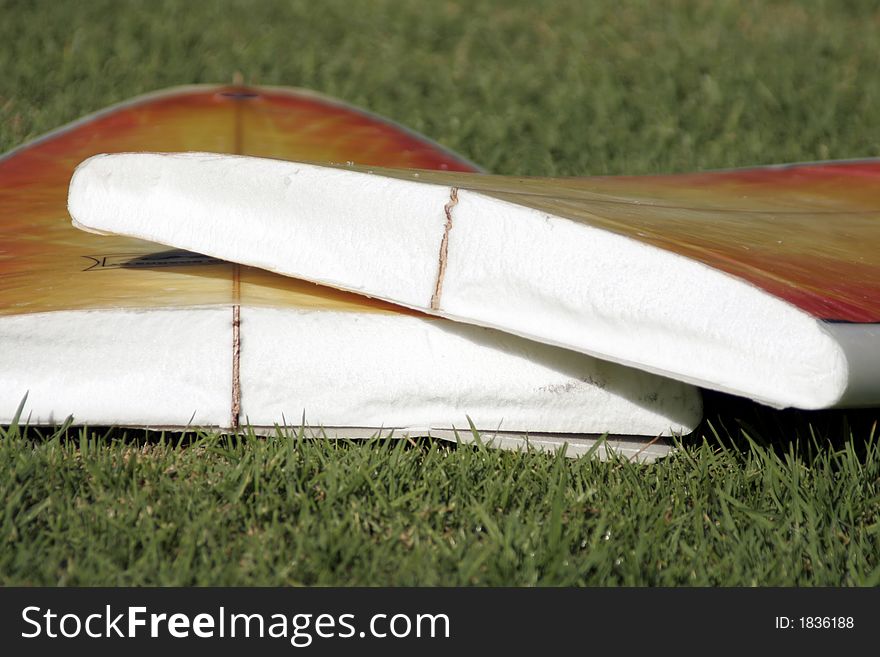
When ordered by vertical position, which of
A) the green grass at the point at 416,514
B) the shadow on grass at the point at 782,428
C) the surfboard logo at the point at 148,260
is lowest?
the green grass at the point at 416,514

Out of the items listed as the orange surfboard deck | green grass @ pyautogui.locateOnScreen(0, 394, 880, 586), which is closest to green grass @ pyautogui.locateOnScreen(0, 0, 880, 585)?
green grass @ pyautogui.locateOnScreen(0, 394, 880, 586)

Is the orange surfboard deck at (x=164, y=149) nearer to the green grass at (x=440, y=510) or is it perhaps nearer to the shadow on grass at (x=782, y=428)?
the green grass at (x=440, y=510)

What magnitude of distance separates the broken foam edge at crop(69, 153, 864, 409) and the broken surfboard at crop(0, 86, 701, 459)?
0.11m

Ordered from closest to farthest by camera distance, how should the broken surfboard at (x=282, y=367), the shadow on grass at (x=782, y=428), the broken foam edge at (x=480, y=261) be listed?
the broken foam edge at (x=480, y=261) < the broken surfboard at (x=282, y=367) < the shadow on grass at (x=782, y=428)

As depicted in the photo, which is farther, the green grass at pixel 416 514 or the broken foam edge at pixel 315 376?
the broken foam edge at pixel 315 376

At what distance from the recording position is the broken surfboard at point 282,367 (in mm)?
2021

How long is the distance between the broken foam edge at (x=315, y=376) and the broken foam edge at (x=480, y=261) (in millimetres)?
121

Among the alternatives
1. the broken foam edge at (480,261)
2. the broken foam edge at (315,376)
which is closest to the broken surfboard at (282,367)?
the broken foam edge at (315,376)

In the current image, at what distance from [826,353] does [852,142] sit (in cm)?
295

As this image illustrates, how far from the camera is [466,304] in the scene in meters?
1.95

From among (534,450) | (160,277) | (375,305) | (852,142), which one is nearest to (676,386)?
(534,450)

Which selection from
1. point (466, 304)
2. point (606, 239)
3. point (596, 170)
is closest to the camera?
point (606, 239)

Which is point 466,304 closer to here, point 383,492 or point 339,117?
point 383,492
